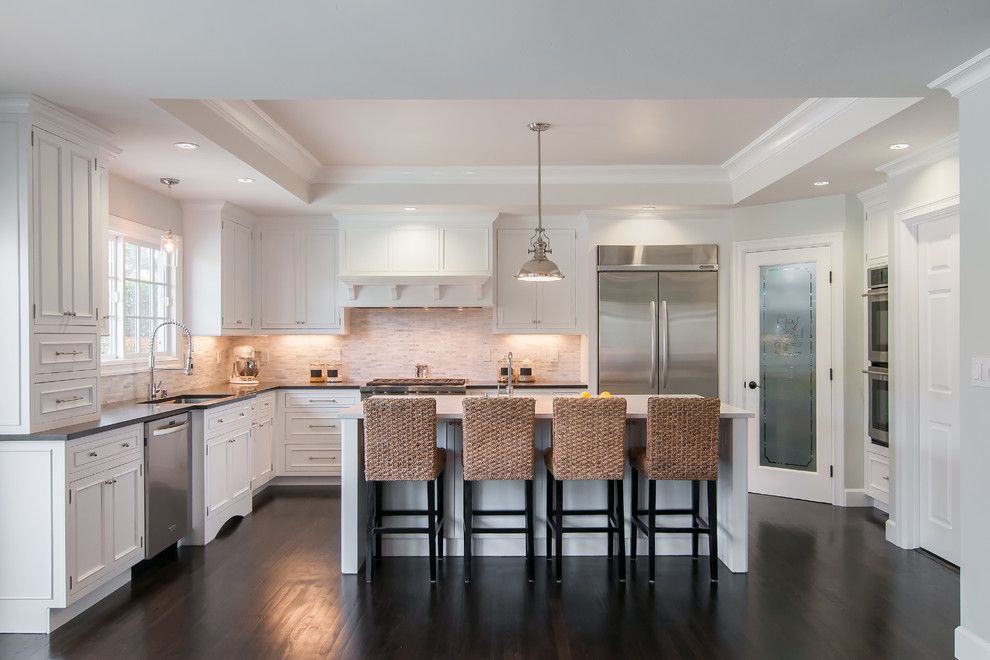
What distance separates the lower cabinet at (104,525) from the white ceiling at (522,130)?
2347 millimetres

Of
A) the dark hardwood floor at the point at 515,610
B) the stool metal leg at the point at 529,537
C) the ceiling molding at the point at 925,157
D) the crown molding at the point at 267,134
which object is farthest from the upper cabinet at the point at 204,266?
the ceiling molding at the point at 925,157

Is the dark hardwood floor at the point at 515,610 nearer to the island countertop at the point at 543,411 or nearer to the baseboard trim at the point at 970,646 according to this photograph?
the baseboard trim at the point at 970,646

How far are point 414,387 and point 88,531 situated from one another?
2955mm

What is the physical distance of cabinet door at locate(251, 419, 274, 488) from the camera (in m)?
5.13

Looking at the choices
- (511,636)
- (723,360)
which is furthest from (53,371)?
(723,360)

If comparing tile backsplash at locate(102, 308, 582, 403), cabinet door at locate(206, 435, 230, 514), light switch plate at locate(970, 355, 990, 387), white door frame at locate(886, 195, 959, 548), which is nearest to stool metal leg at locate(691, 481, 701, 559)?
white door frame at locate(886, 195, 959, 548)

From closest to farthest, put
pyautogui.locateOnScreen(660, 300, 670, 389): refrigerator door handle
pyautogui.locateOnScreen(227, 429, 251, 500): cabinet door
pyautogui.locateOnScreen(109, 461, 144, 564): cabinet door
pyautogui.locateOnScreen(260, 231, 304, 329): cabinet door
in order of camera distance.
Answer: pyautogui.locateOnScreen(109, 461, 144, 564): cabinet door, pyautogui.locateOnScreen(227, 429, 251, 500): cabinet door, pyautogui.locateOnScreen(660, 300, 670, 389): refrigerator door handle, pyautogui.locateOnScreen(260, 231, 304, 329): cabinet door

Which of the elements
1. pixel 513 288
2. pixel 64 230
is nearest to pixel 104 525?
pixel 64 230

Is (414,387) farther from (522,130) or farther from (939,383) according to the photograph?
(939,383)

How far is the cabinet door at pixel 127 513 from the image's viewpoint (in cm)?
328

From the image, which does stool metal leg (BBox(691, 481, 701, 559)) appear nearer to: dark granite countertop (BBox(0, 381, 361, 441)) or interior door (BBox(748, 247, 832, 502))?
interior door (BBox(748, 247, 832, 502))

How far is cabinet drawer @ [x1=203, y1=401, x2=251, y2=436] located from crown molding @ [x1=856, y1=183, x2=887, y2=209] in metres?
5.13

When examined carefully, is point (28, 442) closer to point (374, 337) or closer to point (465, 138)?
point (465, 138)

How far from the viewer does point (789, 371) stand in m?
5.33
